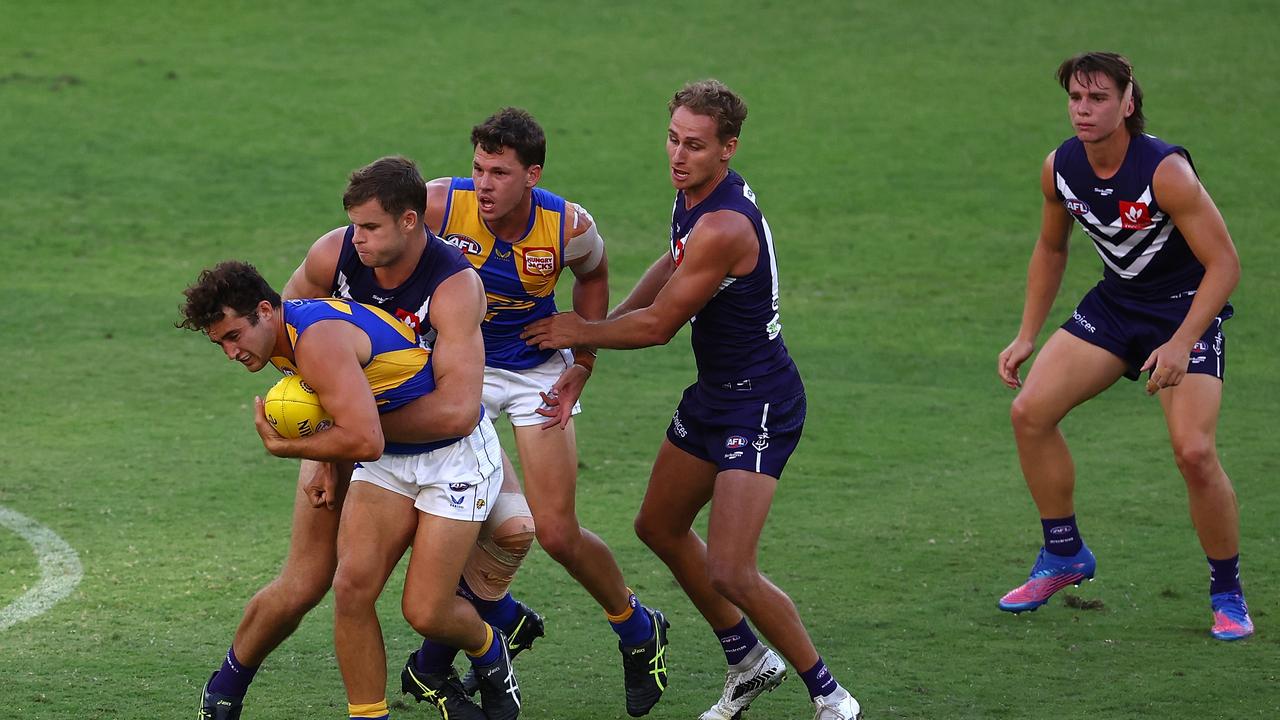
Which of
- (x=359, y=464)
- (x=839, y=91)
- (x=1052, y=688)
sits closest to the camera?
(x=359, y=464)

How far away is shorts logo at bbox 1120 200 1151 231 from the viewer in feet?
22.2

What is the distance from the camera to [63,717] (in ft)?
18.2

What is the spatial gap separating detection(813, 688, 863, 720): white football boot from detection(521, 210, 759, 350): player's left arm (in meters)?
1.40

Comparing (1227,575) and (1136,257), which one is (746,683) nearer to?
(1227,575)

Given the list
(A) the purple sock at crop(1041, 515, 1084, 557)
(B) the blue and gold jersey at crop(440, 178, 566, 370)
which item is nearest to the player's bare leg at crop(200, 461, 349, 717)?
(B) the blue and gold jersey at crop(440, 178, 566, 370)

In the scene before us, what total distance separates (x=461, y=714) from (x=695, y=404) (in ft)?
4.73

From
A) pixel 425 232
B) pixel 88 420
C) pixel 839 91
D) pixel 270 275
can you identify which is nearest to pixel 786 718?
pixel 425 232

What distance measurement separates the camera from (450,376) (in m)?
5.32

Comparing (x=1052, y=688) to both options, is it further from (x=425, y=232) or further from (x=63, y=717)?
(x=63, y=717)

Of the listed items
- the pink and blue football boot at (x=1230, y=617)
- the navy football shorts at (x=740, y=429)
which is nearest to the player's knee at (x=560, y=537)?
the navy football shorts at (x=740, y=429)

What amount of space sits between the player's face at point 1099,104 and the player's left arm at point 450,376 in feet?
9.20

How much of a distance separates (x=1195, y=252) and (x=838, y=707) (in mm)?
2534

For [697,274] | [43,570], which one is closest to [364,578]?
[697,274]

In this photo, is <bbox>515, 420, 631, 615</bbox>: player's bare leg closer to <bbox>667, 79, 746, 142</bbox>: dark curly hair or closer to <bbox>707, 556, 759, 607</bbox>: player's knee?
<bbox>707, 556, 759, 607</bbox>: player's knee
